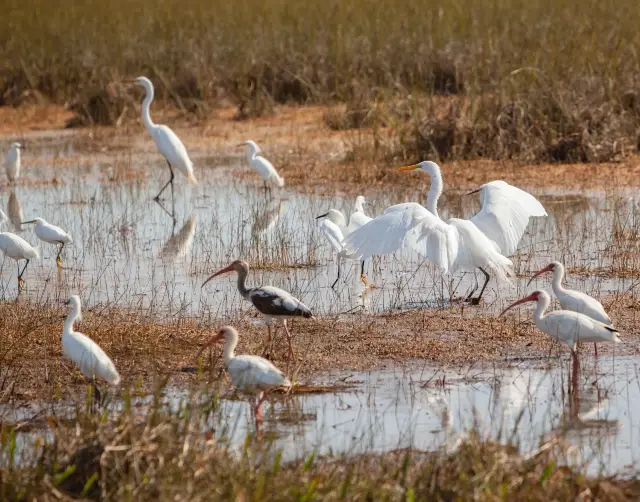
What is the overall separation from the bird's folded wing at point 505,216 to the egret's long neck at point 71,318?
3.64 meters

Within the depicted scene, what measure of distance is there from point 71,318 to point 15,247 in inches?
127

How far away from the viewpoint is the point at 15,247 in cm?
1001

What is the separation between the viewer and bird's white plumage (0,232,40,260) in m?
9.99

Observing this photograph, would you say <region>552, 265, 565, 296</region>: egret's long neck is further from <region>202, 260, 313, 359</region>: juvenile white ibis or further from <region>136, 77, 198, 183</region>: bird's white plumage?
<region>136, 77, 198, 183</region>: bird's white plumage

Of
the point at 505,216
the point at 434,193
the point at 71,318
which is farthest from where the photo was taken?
the point at 434,193

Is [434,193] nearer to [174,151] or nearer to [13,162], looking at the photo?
[174,151]

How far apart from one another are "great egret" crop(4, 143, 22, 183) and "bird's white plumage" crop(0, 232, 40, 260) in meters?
→ 5.88

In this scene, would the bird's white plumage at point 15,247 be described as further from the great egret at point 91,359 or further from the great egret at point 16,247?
the great egret at point 91,359

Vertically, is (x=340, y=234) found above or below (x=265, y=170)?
below

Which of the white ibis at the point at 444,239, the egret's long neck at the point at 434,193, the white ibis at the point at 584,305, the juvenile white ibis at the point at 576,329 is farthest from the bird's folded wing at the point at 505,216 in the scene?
the juvenile white ibis at the point at 576,329

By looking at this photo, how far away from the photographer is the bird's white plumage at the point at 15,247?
9992 millimetres

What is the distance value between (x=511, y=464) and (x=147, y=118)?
12.6 meters

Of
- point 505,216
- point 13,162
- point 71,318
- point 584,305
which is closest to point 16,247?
point 71,318

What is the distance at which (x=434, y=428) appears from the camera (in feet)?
20.2
